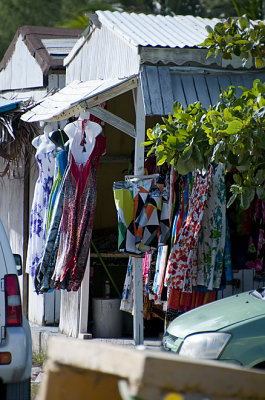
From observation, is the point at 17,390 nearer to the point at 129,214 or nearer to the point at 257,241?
the point at 129,214

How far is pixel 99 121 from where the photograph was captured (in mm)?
9234

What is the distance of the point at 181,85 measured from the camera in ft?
27.6

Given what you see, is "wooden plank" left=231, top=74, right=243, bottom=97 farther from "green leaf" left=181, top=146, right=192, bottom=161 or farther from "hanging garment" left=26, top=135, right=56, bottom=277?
"green leaf" left=181, top=146, right=192, bottom=161

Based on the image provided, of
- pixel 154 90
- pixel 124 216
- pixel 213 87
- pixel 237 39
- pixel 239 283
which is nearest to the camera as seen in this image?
pixel 237 39

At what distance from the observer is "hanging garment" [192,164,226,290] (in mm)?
8273

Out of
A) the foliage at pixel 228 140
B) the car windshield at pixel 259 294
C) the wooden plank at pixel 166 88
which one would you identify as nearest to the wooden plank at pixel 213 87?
the wooden plank at pixel 166 88

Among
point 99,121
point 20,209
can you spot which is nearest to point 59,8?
point 20,209

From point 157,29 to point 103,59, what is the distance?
729 millimetres

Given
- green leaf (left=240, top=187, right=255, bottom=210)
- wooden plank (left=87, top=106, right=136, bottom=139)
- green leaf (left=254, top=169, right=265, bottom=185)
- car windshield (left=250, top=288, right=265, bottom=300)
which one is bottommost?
car windshield (left=250, top=288, right=265, bottom=300)

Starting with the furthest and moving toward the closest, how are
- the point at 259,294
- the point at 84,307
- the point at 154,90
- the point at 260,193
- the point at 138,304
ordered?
1. the point at 84,307
2. the point at 138,304
3. the point at 154,90
4. the point at 259,294
5. the point at 260,193

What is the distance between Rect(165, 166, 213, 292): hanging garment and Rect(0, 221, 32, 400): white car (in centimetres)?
232

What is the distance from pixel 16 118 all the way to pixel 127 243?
3.52m

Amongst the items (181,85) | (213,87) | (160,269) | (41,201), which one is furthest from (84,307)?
(213,87)

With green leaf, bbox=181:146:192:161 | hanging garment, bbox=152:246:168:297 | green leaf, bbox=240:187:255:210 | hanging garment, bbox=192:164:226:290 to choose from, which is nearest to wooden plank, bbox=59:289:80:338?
hanging garment, bbox=152:246:168:297
